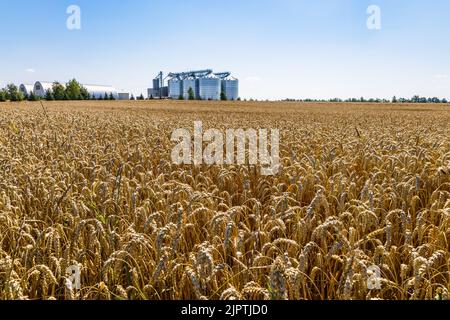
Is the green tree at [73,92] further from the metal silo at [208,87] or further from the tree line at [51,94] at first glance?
the metal silo at [208,87]

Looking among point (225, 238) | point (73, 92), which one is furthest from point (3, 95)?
point (225, 238)

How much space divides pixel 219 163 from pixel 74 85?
115764 millimetres

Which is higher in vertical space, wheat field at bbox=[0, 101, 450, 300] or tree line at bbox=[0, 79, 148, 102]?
tree line at bbox=[0, 79, 148, 102]

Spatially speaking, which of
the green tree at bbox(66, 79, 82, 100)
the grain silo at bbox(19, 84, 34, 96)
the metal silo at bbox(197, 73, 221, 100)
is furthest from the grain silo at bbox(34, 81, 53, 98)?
the metal silo at bbox(197, 73, 221, 100)

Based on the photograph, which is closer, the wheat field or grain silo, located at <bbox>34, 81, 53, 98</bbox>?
the wheat field

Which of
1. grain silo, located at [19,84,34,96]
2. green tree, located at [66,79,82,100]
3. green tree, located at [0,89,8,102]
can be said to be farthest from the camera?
grain silo, located at [19,84,34,96]

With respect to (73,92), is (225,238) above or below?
below

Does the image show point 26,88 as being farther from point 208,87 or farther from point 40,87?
point 208,87

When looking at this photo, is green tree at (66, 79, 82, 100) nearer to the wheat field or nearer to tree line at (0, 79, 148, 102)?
tree line at (0, 79, 148, 102)

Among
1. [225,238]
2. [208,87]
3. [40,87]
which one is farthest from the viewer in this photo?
[208,87]

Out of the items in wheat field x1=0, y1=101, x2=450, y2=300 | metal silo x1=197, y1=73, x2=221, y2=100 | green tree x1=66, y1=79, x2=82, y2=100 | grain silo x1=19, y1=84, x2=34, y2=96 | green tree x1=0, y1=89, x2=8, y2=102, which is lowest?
wheat field x1=0, y1=101, x2=450, y2=300

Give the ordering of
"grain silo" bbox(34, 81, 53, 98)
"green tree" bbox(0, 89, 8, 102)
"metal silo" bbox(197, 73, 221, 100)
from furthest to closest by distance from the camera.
A: "metal silo" bbox(197, 73, 221, 100) < "grain silo" bbox(34, 81, 53, 98) < "green tree" bbox(0, 89, 8, 102)

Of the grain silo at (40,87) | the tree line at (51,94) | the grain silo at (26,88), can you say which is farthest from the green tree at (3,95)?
the grain silo at (26,88)
